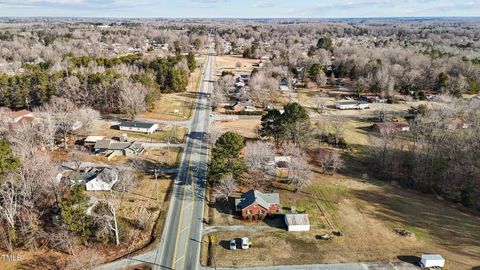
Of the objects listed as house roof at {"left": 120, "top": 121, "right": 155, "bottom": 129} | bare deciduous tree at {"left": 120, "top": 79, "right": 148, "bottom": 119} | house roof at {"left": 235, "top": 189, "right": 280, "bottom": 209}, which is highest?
bare deciduous tree at {"left": 120, "top": 79, "right": 148, "bottom": 119}

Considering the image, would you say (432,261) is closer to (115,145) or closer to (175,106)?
(115,145)

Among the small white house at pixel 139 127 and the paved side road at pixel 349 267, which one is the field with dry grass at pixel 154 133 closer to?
the small white house at pixel 139 127

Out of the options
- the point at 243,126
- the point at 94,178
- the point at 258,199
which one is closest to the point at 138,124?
the point at 243,126

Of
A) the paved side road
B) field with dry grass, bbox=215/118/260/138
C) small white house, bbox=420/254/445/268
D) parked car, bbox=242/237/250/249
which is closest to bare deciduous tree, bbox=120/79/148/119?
field with dry grass, bbox=215/118/260/138

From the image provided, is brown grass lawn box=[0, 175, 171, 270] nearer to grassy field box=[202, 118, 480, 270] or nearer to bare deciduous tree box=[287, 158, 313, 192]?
grassy field box=[202, 118, 480, 270]

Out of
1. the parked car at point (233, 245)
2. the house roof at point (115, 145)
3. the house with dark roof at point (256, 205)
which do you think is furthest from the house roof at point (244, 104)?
the parked car at point (233, 245)

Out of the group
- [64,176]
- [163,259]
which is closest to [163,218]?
[163,259]
